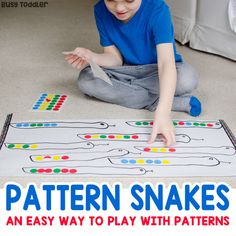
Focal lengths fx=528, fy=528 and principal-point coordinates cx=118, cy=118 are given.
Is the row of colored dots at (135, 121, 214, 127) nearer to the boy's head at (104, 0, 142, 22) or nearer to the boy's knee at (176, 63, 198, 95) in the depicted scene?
the boy's knee at (176, 63, 198, 95)

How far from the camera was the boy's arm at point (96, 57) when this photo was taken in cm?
148

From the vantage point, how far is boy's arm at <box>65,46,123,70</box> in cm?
148

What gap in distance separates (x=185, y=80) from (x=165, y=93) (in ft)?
0.58

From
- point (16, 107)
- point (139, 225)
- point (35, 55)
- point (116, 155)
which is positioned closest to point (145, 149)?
point (116, 155)

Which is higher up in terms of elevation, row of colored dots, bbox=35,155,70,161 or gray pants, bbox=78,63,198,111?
gray pants, bbox=78,63,198,111

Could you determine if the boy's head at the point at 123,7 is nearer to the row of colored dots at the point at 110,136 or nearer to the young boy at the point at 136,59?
the young boy at the point at 136,59

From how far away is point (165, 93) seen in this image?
4.42ft

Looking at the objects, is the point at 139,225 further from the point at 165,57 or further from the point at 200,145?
the point at 165,57

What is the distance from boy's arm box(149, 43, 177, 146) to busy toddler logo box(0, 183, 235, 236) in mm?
243

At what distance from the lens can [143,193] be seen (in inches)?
42.5

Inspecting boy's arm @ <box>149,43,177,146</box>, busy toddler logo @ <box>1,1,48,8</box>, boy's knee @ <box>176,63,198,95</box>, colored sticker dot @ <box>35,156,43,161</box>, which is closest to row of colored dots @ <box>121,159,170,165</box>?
boy's arm @ <box>149,43,177,146</box>

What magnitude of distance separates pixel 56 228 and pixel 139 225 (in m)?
0.15

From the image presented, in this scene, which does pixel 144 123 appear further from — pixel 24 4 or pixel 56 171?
pixel 24 4

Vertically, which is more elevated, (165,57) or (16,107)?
(165,57)
